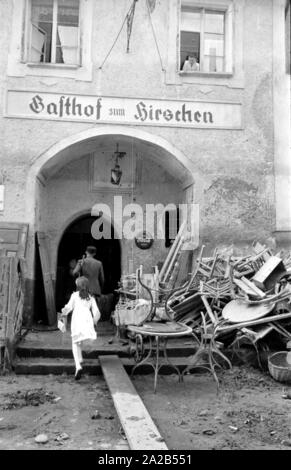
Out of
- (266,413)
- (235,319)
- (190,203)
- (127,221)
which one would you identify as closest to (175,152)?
(190,203)

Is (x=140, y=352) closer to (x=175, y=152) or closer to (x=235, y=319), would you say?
(x=235, y=319)

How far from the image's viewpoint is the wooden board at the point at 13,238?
9.85 meters

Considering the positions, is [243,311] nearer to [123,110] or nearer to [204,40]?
[123,110]

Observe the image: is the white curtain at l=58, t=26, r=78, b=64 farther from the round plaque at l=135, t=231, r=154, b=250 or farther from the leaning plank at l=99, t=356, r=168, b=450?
the leaning plank at l=99, t=356, r=168, b=450

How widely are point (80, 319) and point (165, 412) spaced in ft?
6.65

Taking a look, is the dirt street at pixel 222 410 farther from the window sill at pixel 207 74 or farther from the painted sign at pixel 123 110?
the window sill at pixel 207 74

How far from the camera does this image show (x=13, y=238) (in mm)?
9891

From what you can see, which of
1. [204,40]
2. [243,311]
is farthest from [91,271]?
[204,40]

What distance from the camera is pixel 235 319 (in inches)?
307

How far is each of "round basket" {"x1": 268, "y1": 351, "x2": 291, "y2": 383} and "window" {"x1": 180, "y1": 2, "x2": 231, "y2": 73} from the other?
685 centimetres

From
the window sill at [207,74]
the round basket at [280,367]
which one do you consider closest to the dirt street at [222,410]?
the round basket at [280,367]

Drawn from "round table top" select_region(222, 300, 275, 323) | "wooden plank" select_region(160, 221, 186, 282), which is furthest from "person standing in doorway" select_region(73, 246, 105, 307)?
"round table top" select_region(222, 300, 275, 323)

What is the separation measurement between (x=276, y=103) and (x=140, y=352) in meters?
6.85

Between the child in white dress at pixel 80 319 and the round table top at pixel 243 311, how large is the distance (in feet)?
7.66
